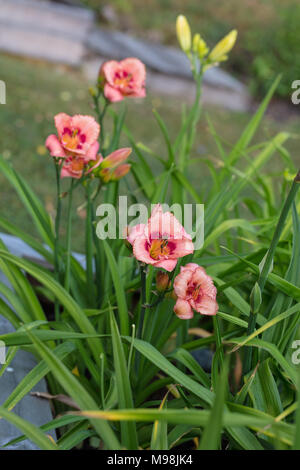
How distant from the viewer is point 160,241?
2.75 ft

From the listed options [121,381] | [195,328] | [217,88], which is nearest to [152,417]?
[121,381]

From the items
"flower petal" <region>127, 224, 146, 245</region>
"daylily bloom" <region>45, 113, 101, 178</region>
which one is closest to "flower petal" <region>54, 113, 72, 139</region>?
"daylily bloom" <region>45, 113, 101, 178</region>

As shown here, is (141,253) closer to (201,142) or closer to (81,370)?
(81,370)

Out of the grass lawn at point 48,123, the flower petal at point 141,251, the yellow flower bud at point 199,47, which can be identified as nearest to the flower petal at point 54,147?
the flower petal at point 141,251

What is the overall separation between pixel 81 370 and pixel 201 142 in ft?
7.60

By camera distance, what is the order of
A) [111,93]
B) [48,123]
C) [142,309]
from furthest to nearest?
[48,123]
[111,93]
[142,309]

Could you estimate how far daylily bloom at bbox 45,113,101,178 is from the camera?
1005 millimetres

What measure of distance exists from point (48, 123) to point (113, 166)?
206cm

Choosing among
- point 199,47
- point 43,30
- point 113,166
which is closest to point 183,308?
point 113,166

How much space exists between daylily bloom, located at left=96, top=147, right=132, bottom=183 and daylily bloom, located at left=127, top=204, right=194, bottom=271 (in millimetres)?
262

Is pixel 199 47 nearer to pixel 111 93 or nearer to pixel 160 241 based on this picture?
pixel 111 93

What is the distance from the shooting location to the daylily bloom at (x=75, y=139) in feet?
3.30

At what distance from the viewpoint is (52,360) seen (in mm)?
750

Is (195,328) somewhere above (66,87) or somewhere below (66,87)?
below
